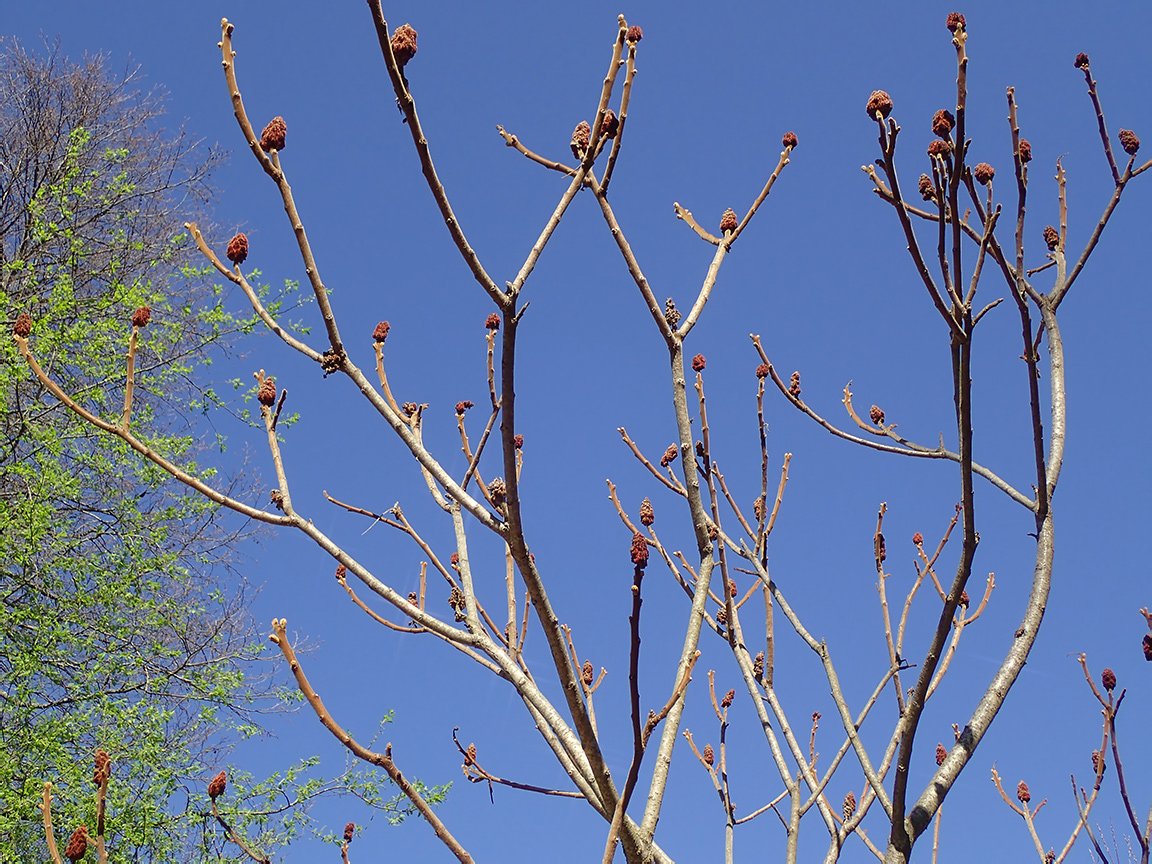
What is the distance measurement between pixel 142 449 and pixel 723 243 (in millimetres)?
1269

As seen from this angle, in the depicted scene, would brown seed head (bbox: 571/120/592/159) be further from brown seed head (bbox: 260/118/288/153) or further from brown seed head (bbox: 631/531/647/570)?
brown seed head (bbox: 631/531/647/570)

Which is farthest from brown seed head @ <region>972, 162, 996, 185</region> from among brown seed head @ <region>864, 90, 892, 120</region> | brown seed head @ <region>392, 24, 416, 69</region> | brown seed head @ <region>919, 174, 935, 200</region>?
brown seed head @ <region>392, 24, 416, 69</region>

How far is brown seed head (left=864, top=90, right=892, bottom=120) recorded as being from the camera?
4.56ft

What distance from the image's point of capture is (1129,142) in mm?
2293

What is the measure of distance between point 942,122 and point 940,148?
5 cm

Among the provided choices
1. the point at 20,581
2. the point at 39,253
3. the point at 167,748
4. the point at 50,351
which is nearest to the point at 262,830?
the point at 167,748

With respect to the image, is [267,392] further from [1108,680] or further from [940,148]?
[1108,680]

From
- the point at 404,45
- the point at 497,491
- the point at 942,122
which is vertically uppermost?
the point at 942,122

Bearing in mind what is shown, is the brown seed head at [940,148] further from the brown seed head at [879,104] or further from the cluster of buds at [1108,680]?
the cluster of buds at [1108,680]

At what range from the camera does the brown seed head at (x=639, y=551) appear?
3.40ft

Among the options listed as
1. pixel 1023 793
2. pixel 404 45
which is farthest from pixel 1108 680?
pixel 404 45

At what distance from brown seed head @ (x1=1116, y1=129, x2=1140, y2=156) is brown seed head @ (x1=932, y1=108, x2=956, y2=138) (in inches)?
42.2

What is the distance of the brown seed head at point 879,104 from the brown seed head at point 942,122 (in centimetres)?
17

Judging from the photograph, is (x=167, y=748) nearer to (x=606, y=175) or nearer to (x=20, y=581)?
(x=20, y=581)
